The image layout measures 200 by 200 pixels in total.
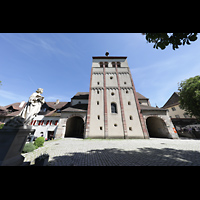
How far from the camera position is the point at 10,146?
2.42 metres

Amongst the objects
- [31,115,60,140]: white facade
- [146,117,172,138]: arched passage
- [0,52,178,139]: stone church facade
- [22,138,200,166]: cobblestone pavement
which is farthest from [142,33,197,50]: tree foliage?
[31,115,60,140]: white facade

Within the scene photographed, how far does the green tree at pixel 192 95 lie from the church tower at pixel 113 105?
29.3ft

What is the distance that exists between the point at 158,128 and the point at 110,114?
29.2 feet

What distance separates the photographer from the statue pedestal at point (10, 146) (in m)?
2.31

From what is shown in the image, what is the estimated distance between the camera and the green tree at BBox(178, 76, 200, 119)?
536 inches

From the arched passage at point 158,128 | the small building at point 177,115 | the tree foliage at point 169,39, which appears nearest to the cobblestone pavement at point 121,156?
the tree foliage at point 169,39

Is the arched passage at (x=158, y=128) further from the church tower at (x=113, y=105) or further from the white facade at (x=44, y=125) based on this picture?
the white facade at (x=44, y=125)
